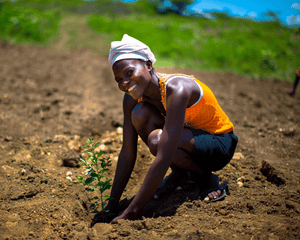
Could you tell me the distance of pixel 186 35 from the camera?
8414 millimetres

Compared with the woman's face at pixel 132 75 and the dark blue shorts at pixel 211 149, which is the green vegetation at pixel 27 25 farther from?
the dark blue shorts at pixel 211 149

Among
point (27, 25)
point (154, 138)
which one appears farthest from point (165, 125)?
point (27, 25)

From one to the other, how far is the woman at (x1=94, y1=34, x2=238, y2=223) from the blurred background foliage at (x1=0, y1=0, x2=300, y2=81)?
4.88 meters

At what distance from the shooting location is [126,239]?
1595 millimetres

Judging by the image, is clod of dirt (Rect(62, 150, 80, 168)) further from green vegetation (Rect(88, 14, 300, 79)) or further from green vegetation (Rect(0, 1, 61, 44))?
green vegetation (Rect(0, 1, 61, 44))

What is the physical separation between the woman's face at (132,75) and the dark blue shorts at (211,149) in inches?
22.0

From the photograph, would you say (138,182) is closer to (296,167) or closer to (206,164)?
(206,164)

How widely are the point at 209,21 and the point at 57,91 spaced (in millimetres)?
7205

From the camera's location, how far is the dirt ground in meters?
1.70

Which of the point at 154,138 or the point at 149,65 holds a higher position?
the point at 149,65

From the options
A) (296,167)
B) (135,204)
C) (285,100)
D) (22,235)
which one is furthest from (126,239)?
(285,100)

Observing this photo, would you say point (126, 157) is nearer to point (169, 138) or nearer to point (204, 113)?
point (169, 138)

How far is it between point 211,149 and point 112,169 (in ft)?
3.85

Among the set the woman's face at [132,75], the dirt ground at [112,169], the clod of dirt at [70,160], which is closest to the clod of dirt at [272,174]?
the dirt ground at [112,169]
